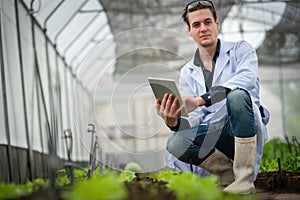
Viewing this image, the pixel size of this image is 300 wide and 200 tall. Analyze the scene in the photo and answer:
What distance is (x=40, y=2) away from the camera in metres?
7.13

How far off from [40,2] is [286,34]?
A: 16.5 feet

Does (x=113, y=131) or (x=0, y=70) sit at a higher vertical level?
(x=0, y=70)

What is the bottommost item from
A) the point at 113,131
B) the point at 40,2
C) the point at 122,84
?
the point at 113,131

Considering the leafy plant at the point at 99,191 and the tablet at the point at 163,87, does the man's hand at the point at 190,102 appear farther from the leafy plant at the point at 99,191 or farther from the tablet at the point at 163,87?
the leafy plant at the point at 99,191

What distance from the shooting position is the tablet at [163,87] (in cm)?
329

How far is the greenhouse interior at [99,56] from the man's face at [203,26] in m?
2.11

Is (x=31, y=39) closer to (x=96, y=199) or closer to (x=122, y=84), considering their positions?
(x=96, y=199)

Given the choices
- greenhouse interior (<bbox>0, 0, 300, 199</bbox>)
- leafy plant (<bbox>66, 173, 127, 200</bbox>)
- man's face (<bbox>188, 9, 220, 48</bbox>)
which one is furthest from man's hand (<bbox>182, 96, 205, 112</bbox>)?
greenhouse interior (<bbox>0, 0, 300, 199</bbox>)

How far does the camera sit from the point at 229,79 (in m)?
4.05

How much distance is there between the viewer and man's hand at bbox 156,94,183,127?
3.50m

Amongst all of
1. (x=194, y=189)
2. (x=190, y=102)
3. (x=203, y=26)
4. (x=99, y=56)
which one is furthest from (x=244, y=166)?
(x=99, y=56)

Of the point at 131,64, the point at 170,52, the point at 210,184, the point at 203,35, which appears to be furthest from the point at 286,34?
the point at 210,184

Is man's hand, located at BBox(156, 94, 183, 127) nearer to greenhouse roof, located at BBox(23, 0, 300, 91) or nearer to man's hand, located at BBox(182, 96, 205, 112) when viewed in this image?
man's hand, located at BBox(182, 96, 205, 112)

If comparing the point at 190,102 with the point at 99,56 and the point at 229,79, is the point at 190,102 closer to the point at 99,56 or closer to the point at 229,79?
the point at 229,79
